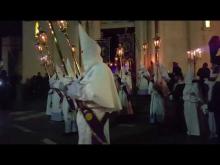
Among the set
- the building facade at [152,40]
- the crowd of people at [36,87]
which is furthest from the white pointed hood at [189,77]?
the crowd of people at [36,87]

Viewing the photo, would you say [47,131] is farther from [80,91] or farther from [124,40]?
[124,40]

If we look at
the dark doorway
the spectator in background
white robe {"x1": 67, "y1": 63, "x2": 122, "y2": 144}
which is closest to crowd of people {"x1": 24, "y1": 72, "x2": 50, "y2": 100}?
white robe {"x1": 67, "y1": 63, "x2": 122, "y2": 144}

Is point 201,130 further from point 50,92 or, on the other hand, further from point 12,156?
point 12,156

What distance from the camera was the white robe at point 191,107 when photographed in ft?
27.2

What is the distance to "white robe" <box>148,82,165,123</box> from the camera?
9.01 meters

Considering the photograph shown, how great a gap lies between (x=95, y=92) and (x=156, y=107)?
369 cm

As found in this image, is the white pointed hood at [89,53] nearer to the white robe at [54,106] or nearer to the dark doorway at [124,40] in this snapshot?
the white robe at [54,106]

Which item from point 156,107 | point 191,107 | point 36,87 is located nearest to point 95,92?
point 36,87

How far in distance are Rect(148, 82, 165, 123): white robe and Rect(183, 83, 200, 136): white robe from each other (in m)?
0.60

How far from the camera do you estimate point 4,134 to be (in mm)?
7277

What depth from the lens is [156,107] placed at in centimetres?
922

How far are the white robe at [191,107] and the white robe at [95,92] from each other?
8.74 ft

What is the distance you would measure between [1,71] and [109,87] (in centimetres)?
228

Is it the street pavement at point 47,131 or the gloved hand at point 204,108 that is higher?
the gloved hand at point 204,108
